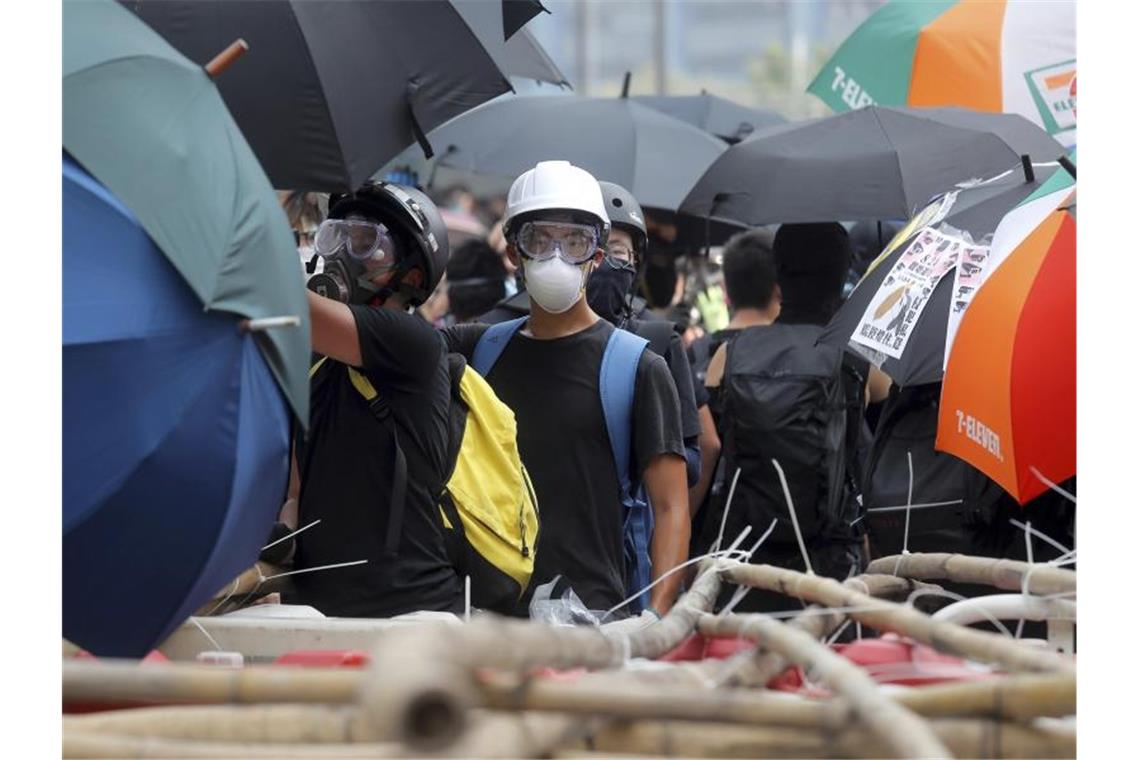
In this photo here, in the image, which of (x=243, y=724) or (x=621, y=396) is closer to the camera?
(x=243, y=724)

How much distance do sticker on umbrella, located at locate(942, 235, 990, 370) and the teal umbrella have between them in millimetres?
2520

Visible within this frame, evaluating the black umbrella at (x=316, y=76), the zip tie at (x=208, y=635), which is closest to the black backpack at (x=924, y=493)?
the black umbrella at (x=316, y=76)

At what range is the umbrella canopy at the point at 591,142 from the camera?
31.0 feet

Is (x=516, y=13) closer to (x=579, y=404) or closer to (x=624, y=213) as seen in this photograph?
(x=579, y=404)

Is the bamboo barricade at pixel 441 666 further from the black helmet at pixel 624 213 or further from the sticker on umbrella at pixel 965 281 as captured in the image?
the black helmet at pixel 624 213

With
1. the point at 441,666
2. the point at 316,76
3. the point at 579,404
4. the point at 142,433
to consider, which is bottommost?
the point at 579,404

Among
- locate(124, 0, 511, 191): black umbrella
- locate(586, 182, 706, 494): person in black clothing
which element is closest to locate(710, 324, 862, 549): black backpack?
locate(586, 182, 706, 494): person in black clothing

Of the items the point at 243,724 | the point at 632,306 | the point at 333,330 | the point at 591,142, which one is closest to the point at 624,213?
the point at 632,306

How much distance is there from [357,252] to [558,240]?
0.79 m

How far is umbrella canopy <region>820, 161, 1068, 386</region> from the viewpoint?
5.50m

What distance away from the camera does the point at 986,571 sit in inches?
136

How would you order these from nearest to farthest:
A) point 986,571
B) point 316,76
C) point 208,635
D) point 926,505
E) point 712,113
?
point 986,571
point 208,635
point 316,76
point 926,505
point 712,113

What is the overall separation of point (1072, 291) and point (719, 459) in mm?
2199

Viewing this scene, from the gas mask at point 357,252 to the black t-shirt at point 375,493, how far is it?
23 centimetres
